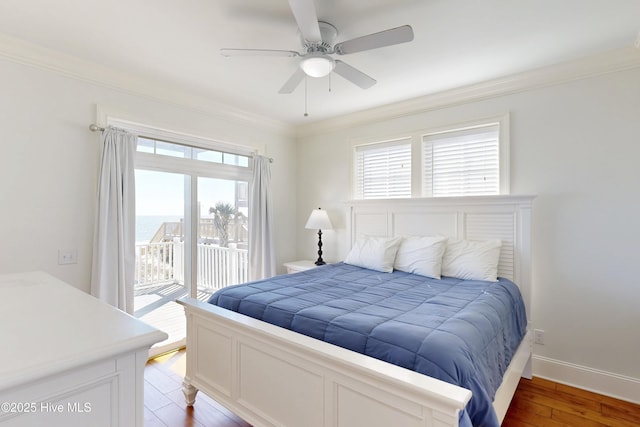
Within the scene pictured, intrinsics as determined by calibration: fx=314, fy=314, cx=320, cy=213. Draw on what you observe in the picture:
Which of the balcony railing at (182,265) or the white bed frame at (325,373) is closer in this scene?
the white bed frame at (325,373)

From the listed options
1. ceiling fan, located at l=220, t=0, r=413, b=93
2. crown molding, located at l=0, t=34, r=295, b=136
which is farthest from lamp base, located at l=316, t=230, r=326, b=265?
ceiling fan, located at l=220, t=0, r=413, b=93

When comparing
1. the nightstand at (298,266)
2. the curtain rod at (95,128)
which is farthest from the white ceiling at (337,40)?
the nightstand at (298,266)

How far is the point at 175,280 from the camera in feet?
Answer: 11.0

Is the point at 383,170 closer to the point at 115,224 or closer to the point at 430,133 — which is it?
the point at 430,133

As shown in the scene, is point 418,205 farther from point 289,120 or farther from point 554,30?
point 289,120

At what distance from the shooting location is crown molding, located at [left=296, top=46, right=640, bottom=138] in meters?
2.42

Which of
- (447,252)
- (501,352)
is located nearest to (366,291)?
(501,352)

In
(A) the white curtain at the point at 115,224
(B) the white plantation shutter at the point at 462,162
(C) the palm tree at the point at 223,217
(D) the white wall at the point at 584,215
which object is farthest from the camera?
(C) the palm tree at the point at 223,217

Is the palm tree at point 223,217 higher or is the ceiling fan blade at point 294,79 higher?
the ceiling fan blade at point 294,79

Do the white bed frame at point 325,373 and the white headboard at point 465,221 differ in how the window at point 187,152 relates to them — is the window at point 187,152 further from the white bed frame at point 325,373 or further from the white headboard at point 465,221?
the white bed frame at point 325,373

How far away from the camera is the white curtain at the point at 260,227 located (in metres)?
3.89

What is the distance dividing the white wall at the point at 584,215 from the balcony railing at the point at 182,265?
10.2 feet

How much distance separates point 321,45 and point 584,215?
8.07 feet

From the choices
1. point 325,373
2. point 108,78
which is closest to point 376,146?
point 108,78
